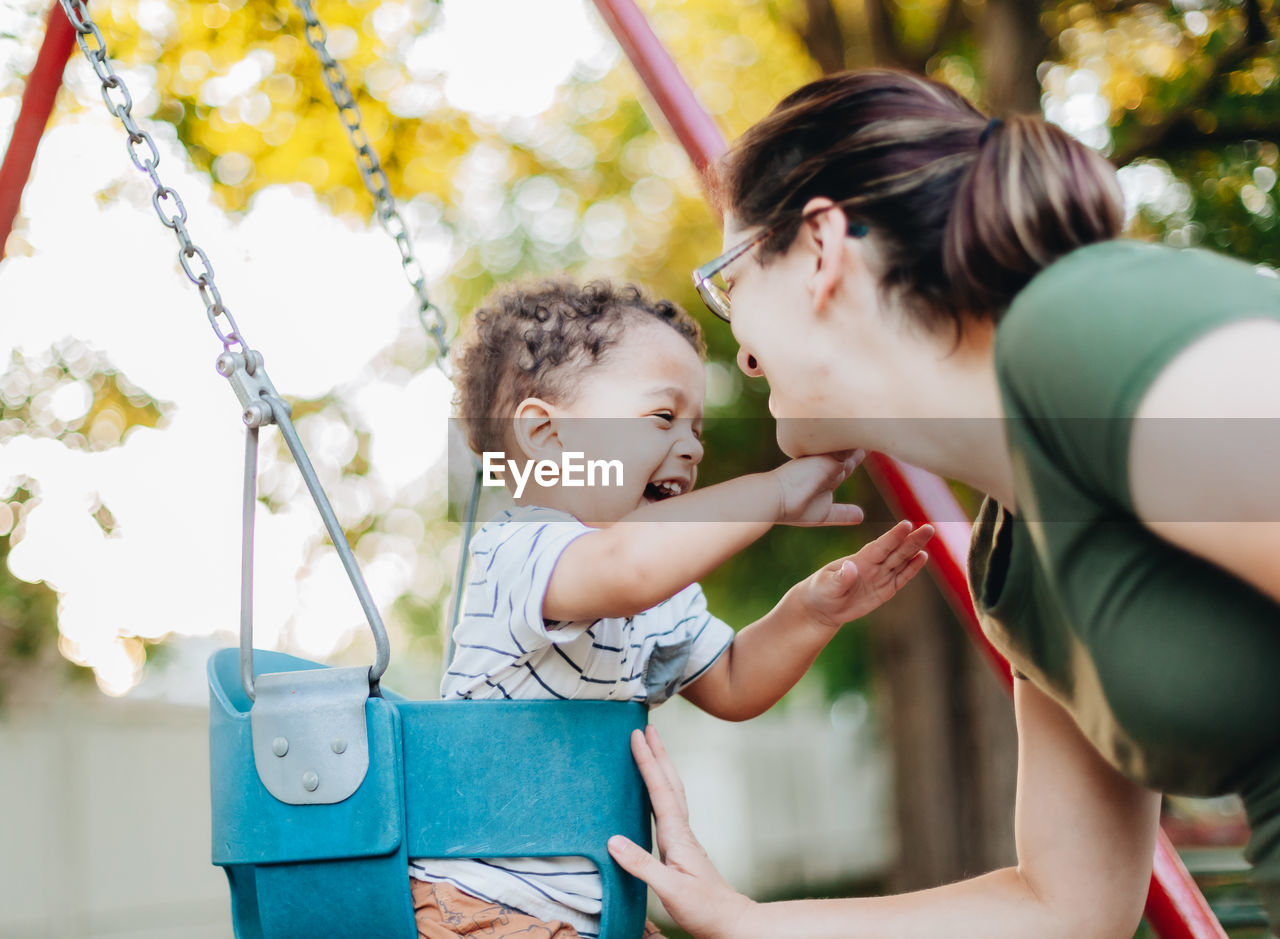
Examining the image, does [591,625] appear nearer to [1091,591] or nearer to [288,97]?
[1091,591]

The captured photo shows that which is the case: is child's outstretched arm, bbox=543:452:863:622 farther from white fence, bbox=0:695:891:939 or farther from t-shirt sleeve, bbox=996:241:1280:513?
white fence, bbox=0:695:891:939

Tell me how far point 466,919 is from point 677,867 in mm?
220

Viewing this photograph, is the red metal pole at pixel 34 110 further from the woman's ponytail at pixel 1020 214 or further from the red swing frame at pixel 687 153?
the woman's ponytail at pixel 1020 214

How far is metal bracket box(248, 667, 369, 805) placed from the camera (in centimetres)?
107

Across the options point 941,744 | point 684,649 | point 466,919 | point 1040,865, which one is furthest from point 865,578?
point 941,744

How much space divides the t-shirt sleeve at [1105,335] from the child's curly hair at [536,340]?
1.89 ft

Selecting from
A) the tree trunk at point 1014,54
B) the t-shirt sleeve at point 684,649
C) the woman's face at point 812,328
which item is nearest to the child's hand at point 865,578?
the t-shirt sleeve at point 684,649

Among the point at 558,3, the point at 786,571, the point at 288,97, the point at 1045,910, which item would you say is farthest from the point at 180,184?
the point at 1045,910

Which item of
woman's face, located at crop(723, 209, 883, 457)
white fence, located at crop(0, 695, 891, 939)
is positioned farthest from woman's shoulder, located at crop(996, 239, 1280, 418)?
white fence, located at crop(0, 695, 891, 939)

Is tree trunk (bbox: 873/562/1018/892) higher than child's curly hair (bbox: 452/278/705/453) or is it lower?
lower

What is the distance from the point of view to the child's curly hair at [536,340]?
135 centimetres

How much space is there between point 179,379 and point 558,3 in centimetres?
257

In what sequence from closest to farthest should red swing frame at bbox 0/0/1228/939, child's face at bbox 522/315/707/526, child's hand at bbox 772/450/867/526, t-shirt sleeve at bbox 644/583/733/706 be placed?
child's hand at bbox 772/450/867/526
child's face at bbox 522/315/707/526
t-shirt sleeve at bbox 644/583/733/706
red swing frame at bbox 0/0/1228/939

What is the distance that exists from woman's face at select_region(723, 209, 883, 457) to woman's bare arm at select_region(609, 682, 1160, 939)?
364 mm
